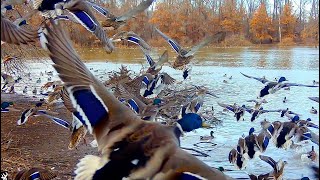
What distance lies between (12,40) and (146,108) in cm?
322

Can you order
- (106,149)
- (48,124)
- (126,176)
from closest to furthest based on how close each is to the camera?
1. (126,176)
2. (106,149)
3. (48,124)

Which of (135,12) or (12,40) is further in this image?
(135,12)

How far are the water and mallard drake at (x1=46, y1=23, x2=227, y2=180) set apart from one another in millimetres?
1061

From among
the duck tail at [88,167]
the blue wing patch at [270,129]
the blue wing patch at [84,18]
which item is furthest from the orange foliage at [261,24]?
the duck tail at [88,167]

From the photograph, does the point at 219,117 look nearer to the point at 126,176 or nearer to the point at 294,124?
the point at 294,124

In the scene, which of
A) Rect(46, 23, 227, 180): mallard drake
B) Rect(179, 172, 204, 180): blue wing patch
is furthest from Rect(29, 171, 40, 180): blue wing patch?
Rect(179, 172, 204, 180): blue wing patch

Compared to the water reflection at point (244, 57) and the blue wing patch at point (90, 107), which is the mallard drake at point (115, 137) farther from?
the water reflection at point (244, 57)

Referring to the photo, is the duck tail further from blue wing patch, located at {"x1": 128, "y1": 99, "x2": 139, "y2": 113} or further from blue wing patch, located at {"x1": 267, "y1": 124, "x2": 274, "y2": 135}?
blue wing patch, located at {"x1": 267, "y1": 124, "x2": 274, "y2": 135}

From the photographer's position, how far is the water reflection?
20177 mm

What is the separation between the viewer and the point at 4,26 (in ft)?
8.48

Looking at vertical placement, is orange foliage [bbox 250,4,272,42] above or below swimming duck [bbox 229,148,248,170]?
above

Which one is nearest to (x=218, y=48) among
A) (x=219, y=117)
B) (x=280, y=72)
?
(x=280, y=72)

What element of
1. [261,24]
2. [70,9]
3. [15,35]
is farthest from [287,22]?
[15,35]

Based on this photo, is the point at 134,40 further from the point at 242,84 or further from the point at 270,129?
the point at 242,84
